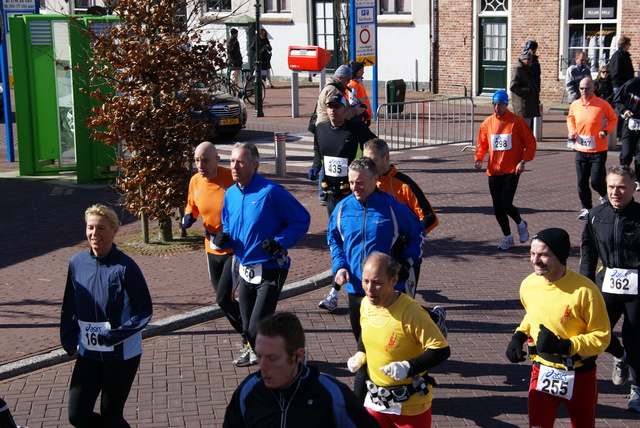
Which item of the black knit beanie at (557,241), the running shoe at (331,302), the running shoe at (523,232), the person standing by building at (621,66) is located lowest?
the running shoe at (331,302)

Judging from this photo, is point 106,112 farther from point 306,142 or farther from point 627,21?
point 627,21

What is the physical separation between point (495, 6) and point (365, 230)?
22.5 metres

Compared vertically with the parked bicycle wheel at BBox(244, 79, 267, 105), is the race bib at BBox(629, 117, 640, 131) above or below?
below

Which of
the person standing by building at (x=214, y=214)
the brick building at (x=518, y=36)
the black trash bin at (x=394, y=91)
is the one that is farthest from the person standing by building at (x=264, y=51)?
the person standing by building at (x=214, y=214)

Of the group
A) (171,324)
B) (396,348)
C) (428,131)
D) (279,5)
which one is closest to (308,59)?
(428,131)

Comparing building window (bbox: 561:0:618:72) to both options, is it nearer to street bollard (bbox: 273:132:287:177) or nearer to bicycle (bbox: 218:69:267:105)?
bicycle (bbox: 218:69:267:105)

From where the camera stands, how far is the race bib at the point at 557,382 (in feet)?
17.3

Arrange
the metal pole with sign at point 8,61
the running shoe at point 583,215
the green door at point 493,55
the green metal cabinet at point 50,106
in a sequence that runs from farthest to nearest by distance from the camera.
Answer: the green door at point 493,55 → the metal pole with sign at point 8,61 → the green metal cabinet at point 50,106 → the running shoe at point 583,215

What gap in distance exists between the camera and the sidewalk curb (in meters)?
7.68

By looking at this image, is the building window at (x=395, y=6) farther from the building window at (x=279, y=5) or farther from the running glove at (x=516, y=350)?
the running glove at (x=516, y=350)

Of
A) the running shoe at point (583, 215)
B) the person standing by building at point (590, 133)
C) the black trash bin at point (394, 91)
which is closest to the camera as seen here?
the person standing by building at point (590, 133)

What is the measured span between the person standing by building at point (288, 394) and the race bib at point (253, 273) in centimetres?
298

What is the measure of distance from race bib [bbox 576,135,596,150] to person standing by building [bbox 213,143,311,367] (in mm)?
6413

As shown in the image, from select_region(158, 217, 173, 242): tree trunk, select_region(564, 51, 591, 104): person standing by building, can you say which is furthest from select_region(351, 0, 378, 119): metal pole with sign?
select_region(158, 217, 173, 242): tree trunk
